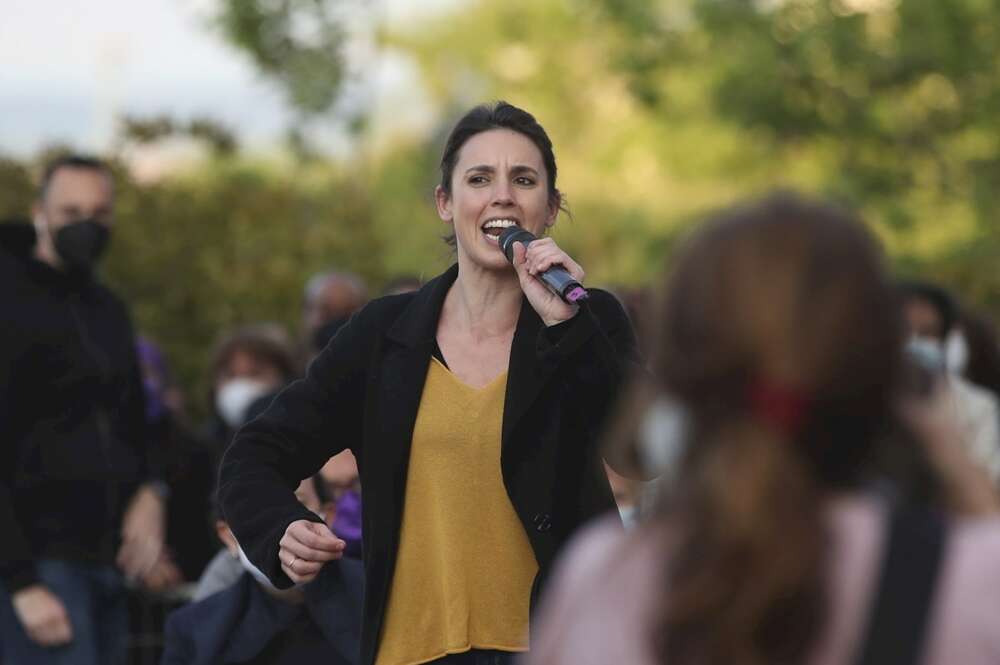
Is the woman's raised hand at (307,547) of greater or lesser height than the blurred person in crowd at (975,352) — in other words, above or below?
below

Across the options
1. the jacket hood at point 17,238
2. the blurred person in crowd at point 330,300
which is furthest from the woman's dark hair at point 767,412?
the blurred person in crowd at point 330,300

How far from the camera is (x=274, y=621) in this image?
6.37 m

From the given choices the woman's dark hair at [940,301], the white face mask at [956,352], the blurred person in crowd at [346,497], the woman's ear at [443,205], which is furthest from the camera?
the woman's dark hair at [940,301]

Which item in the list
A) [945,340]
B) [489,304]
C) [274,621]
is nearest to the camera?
[489,304]

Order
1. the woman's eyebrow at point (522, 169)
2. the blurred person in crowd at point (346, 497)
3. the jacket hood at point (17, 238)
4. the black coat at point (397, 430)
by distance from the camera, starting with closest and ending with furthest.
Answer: the black coat at point (397, 430)
the woman's eyebrow at point (522, 169)
the blurred person in crowd at point (346, 497)
the jacket hood at point (17, 238)

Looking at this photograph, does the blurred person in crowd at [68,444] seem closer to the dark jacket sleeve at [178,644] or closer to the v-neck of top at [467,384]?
the dark jacket sleeve at [178,644]

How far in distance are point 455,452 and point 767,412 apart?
2224mm

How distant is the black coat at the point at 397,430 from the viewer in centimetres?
459

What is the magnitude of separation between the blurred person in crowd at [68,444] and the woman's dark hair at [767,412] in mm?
4739

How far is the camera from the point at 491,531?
4.62m

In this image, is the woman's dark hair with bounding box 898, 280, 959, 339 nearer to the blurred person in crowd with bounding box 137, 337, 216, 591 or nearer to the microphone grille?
the blurred person in crowd with bounding box 137, 337, 216, 591

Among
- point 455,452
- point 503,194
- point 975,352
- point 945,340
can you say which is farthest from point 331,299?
point 455,452

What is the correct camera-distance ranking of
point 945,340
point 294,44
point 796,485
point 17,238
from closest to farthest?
point 796,485 → point 17,238 → point 945,340 → point 294,44

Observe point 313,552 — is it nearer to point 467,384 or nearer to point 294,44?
point 467,384
